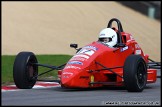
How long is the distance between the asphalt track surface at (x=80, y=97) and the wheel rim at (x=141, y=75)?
0.20m

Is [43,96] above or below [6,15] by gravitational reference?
below

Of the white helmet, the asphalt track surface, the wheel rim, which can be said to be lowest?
the asphalt track surface

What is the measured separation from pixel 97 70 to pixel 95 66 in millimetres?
131

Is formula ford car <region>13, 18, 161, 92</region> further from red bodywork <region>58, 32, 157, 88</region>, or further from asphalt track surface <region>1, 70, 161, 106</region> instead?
asphalt track surface <region>1, 70, 161, 106</region>

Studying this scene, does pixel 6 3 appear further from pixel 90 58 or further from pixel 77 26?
pixel 90 58

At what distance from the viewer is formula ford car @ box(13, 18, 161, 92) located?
12.3 m

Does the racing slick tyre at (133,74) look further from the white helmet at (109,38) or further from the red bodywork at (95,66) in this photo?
the white helmet at (109,38)

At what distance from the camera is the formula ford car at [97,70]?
12258 mm

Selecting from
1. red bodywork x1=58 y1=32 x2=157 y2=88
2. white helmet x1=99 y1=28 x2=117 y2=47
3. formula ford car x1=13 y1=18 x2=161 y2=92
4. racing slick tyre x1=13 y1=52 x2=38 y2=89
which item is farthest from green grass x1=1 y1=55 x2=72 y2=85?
white helmet x1=99 y1=28 x2=117 y2=47

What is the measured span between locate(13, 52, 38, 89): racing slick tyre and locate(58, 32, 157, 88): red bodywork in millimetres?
668

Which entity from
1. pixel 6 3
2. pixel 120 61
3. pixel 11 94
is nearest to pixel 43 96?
pixel 11 94

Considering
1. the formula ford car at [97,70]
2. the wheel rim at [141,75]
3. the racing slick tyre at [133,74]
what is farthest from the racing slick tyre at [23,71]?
the wheel rim at [141,75]

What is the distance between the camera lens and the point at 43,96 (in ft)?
37.6

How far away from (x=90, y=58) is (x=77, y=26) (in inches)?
806
